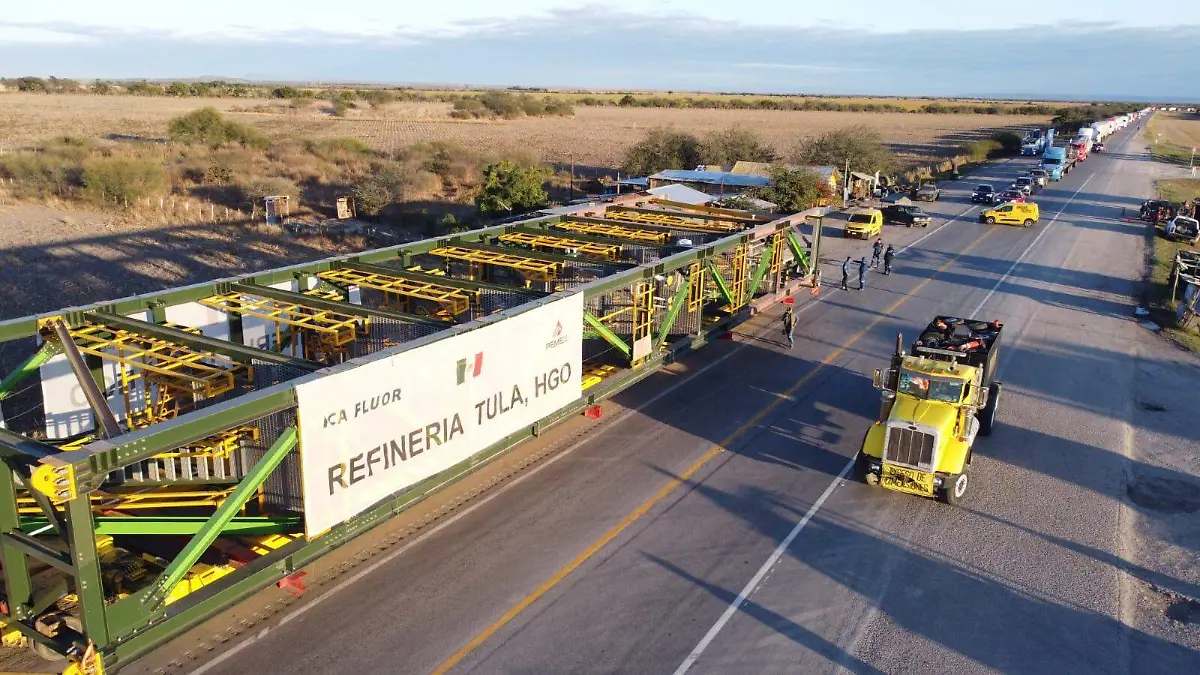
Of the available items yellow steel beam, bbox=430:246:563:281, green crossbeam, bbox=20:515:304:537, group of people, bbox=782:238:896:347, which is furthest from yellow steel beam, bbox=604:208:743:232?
green crossbeam, bbox=20:515:304:537

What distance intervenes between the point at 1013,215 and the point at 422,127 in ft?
218

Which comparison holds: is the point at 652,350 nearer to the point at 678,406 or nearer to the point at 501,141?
the point at 678,406

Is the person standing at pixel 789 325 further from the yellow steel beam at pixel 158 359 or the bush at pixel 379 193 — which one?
the bush at pixel 379 193

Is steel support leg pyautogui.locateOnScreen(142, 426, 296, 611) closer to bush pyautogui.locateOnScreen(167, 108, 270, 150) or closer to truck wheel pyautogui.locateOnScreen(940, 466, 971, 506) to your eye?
truck wheel pyautogui.locateOnScreen(940, 466, 971, 506)

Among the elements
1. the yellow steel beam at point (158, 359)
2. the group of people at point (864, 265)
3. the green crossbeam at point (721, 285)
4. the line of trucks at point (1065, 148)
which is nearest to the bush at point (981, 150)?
the line of trucks at point (1065, 148)

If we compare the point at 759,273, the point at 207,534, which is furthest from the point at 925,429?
the point at 207,534

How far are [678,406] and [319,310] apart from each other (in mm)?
8590

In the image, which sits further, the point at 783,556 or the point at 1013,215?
the point at 1013,215

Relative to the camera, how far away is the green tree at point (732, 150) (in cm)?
6059

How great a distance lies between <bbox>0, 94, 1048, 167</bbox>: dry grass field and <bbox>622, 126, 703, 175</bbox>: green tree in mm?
6104

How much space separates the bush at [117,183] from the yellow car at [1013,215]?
47448 mm

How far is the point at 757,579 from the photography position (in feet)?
38.2

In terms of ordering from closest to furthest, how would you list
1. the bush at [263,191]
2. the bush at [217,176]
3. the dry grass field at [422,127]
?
the bush at [263,191]
the bush at [217,176]
the dry grass field at [422,127]

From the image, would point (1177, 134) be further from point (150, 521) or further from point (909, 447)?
point (150, 521)
